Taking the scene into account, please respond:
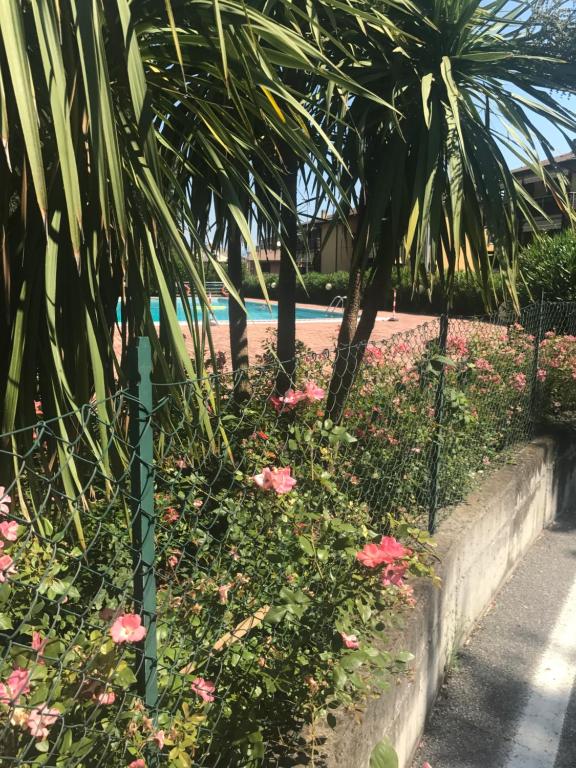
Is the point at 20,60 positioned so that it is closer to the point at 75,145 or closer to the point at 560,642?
the point at 75,145

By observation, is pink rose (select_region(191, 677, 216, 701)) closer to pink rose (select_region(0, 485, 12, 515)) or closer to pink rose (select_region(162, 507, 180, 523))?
pink rose (select_region(0, 485, 12, 515))

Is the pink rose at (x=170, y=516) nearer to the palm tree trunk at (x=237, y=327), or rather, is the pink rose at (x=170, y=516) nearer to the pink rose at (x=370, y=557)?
the pink rose at (x=370, y=557)

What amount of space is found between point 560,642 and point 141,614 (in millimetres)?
2467

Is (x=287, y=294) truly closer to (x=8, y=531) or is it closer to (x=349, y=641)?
(x=349, y=641)

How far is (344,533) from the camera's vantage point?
5.79 ft

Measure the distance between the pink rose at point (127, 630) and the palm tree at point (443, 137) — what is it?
1783mm

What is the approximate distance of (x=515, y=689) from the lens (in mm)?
2736

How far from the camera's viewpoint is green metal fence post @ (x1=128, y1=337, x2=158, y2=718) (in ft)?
4.24

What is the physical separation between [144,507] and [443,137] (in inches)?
94.1

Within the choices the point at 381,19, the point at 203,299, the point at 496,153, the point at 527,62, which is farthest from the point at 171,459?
the point at 527,62

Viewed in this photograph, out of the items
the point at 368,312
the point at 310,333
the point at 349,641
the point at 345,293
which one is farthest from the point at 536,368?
the point at 345,293

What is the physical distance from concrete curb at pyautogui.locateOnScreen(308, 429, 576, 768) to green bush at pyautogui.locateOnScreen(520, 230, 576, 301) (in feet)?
16.4

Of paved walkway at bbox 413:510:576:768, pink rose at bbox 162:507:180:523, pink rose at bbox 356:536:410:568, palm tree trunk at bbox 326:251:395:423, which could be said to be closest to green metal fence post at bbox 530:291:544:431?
paved walkway at bbox 413:510:576:768

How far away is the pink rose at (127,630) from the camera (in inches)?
46.9
